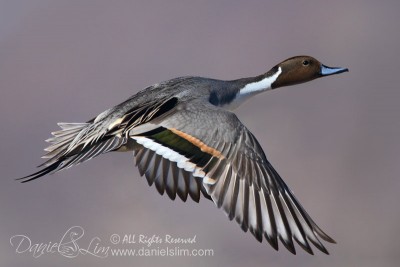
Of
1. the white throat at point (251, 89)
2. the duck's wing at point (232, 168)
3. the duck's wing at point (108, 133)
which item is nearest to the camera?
the duck's wing at point (232, 168)

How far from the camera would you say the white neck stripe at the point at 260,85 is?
9.11 feet

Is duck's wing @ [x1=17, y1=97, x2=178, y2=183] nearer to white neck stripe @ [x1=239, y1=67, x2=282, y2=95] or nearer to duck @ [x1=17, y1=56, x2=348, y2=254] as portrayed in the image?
duck @ [x1=17, y1=56, x2=348, y2=254]

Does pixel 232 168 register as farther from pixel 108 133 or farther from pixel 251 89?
pixel 251 89

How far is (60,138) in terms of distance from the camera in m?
2.75

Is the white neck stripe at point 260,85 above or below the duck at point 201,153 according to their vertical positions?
above

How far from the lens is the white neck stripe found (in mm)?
2777

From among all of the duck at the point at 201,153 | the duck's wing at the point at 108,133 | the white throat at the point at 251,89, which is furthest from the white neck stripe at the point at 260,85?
the duck's wing at the point at 108,133

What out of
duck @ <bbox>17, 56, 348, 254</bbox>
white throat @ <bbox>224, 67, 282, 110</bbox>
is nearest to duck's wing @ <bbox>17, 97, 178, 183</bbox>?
duck @ <bbox>17, 56, 348, 254</bbox>

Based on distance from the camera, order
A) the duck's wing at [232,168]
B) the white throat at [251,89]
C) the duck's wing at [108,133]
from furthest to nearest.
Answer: the white throat at [251,89], the duck's wing at [108,133], the duck's wing at [232,168]

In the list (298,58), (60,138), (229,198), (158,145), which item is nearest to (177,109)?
(158,145)

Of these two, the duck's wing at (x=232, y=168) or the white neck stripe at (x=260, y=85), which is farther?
the white neck stripe at (x=260, y=85)

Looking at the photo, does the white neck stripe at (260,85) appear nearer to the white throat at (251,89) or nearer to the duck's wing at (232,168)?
the white throat at (251,89)

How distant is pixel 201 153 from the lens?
85.0 inches

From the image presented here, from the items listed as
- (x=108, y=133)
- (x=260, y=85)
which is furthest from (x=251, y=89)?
(x=108, y=133)
